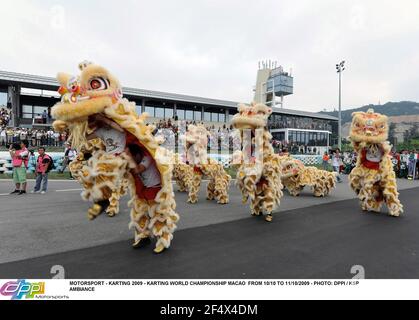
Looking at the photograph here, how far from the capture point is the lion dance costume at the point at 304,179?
878 centimetres

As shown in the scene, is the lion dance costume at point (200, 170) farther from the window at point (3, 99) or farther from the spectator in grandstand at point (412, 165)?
the window at point (3, 99)

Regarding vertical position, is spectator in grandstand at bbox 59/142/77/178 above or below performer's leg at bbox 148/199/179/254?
above

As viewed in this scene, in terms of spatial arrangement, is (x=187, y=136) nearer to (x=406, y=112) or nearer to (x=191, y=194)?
(x=191, y=194)

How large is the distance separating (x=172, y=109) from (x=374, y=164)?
69.3 ft

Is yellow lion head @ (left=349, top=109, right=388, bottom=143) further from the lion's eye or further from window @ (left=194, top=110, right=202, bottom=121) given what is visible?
window @ (left=194, top=110, right=202, bottom=121)

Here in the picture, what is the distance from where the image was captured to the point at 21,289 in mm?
2748

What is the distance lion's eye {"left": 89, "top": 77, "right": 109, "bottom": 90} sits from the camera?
3.18m

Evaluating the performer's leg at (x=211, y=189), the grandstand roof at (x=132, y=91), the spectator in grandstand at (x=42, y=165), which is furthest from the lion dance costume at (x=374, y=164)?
the grandstand roof at (x=132, y=91)

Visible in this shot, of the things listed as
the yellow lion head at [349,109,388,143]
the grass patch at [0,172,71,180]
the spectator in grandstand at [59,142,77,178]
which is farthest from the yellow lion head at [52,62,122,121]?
the grass patch at [0,172,71,180]

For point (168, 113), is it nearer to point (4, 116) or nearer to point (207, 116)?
point (207, 116)

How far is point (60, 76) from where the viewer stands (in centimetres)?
363

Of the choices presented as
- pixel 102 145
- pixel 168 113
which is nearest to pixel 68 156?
pixel 102 145

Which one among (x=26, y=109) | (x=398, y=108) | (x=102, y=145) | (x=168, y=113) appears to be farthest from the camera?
(x=398, y=108)

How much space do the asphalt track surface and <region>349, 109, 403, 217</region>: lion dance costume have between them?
1.25 ft
